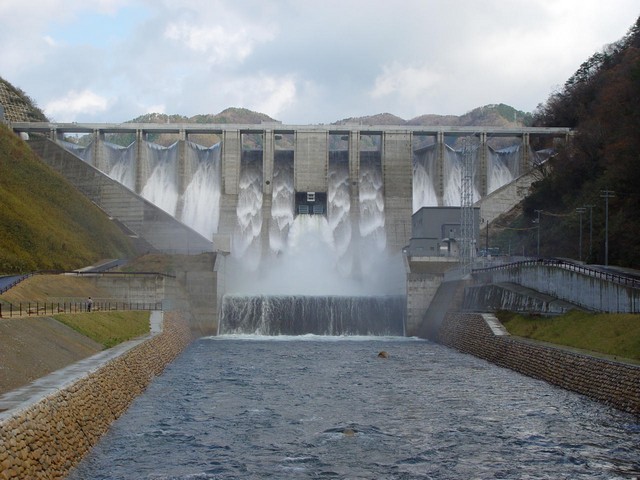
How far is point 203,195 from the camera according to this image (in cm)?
10206

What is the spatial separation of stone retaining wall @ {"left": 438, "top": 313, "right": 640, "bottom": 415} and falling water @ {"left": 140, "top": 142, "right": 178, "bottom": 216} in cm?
5195

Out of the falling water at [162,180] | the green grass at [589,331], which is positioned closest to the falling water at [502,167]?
the falling water at [162,180]

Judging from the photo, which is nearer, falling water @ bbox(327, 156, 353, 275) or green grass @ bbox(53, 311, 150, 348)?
green grass @ bbox(53, 311, 150, 348)

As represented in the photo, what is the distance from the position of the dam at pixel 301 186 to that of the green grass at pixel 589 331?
4900 centimetres

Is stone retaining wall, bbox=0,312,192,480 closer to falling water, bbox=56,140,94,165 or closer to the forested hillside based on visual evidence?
the forested hillside

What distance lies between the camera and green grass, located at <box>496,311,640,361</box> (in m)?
32.8

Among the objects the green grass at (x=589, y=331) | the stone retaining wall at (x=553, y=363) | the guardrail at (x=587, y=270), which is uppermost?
the guardrail at (x=587, y=270)

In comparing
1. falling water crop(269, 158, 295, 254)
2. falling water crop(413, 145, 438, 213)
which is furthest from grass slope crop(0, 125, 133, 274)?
falling water crop(413, 145, 438, 213)

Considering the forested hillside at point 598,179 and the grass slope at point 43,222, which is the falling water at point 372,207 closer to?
the forested hillside at point 598,179

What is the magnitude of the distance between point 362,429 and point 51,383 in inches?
399

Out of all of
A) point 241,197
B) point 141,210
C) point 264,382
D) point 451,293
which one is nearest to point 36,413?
point 264,382

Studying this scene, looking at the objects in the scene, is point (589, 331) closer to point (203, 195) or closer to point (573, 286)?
point (573, 286)

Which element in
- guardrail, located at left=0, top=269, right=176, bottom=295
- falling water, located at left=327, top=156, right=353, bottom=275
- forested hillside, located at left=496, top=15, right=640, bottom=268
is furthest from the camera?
falling water, located at left=327, top=156, right=353, bottom=275

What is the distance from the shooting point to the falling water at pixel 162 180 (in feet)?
332
